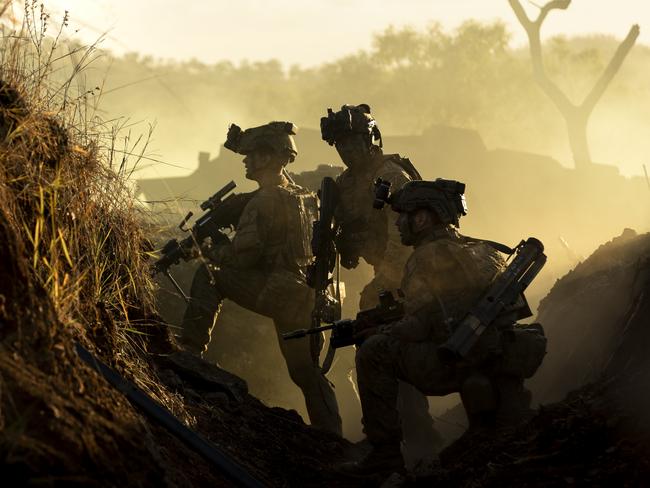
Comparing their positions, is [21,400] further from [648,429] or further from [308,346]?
[308,346]

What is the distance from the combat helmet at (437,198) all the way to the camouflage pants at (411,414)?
194 centimetres

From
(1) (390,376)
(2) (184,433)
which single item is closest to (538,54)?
(1) (390,376)

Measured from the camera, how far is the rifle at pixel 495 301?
5828mm

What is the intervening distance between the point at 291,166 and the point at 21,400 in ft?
104

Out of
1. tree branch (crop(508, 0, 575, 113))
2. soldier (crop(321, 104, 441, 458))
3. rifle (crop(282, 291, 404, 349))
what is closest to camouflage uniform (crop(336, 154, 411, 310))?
soldier (crop(321, 104, 441, 458))

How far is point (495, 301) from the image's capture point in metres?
6.07

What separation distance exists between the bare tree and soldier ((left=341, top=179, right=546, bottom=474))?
80.8 feet

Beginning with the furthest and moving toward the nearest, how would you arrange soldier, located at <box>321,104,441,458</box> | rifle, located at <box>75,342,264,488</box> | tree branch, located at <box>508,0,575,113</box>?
tree branch, located at <box>508,0,575,113</box> → soldier, located at <box>321,104,441,458</box> → rifle, located at <box>75,342,264,488</box>

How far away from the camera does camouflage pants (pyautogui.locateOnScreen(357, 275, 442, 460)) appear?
870 cm

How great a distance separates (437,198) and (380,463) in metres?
1.80

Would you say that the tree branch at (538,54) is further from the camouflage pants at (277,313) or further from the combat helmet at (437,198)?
the combat helmet at (437,198)

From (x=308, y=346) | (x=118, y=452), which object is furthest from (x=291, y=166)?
(x=118, y=452)

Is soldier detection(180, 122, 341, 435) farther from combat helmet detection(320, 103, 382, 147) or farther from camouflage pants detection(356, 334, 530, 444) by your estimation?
camouflage pants detection(356, 334, 530, 444)

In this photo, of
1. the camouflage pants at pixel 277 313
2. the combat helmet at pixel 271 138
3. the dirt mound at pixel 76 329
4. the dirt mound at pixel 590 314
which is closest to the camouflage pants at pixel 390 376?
the dirt mound at pixel 76 329
